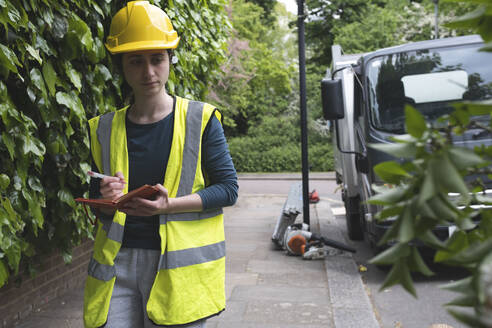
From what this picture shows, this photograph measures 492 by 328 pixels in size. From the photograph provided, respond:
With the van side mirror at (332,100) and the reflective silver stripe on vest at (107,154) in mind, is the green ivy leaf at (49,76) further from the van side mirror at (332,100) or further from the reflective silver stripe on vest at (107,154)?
the van side mirror at (332,100)

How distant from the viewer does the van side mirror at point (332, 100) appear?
253 inches

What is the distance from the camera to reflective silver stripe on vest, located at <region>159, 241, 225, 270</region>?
2.09m

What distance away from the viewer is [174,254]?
2.09 m

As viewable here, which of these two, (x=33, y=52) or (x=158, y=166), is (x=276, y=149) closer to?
(x=33, y=52)

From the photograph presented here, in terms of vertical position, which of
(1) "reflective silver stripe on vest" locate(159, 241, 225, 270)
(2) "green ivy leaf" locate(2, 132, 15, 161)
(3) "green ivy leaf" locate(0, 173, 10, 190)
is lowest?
(1) "reflective silver stripe on vest" locate(159, 241, 225, 270)

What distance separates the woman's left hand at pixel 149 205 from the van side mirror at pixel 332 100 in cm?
460

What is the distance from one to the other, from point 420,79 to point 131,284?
524cm

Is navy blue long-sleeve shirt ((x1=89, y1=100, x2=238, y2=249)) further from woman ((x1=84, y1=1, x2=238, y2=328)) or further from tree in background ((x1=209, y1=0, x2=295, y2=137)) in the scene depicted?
tree in background ((x1=209, y1=0, x2=295, y2=137))

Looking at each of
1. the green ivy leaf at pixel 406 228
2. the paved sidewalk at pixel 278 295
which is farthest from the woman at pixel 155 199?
the paved sidewalk at pixel 278 295

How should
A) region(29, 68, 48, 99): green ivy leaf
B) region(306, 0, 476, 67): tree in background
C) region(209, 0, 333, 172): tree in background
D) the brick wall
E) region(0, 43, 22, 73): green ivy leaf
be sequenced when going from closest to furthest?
region(0, 43, 22, 73): green ivy leaf → region(29, 68, 48, 99): green ivy leaf → the brick wall → region(209, 0, 333, 172): tree in background → region(306, 0, 476, 67): tree in background

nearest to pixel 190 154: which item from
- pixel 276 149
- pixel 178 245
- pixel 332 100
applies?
pixel 178 245

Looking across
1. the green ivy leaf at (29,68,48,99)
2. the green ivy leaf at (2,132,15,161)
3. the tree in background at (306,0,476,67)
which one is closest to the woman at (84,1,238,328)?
the green ivy leaf at (2,132,15,161)

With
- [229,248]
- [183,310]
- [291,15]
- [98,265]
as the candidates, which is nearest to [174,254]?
[183,310]

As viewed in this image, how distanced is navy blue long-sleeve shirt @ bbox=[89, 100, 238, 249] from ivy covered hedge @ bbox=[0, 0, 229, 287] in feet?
3.09
